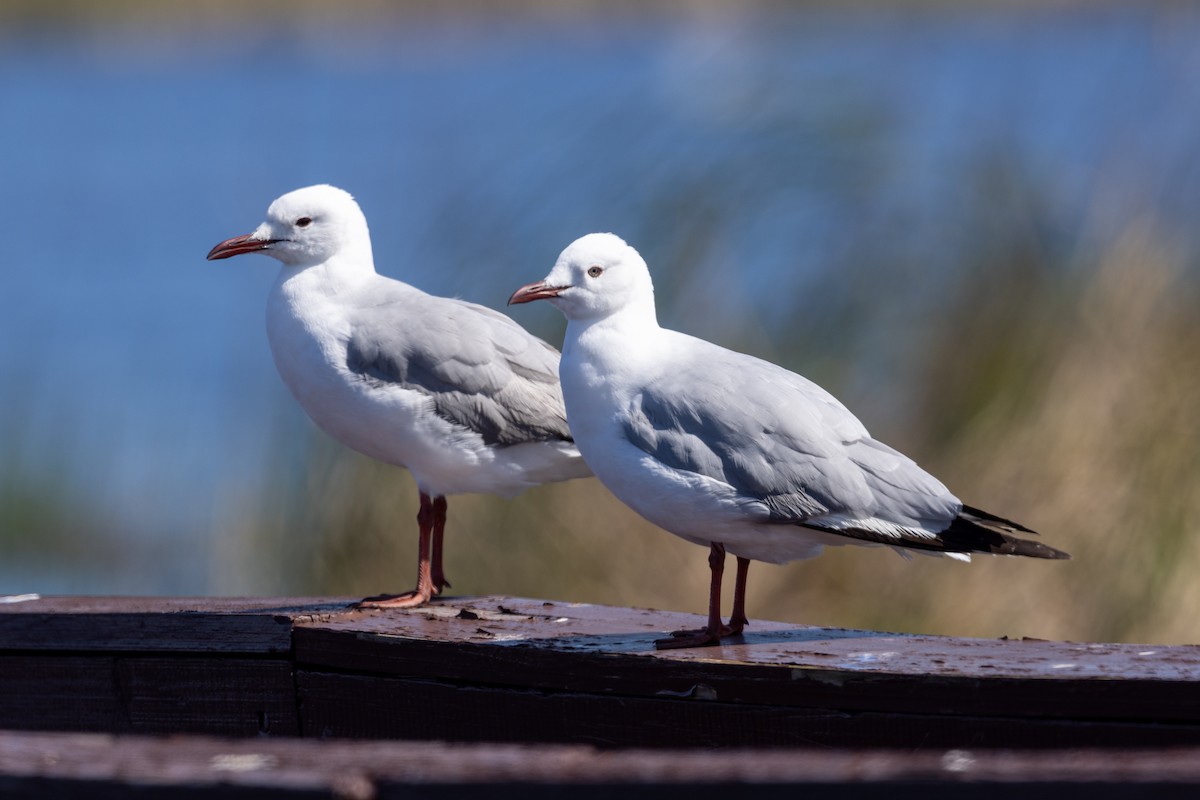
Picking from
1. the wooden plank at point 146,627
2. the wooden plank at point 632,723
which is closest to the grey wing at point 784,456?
the wooden plank at point 632,723

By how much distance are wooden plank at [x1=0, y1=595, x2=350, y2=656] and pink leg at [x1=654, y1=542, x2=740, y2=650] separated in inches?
29.8

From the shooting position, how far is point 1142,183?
529 centimetres

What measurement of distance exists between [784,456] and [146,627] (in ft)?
4.26

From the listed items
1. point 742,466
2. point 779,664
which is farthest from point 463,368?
point 779,664

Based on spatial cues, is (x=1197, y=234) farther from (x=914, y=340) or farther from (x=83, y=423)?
(x=83, y=423)

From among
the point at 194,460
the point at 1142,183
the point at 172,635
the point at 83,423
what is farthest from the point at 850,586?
the point at 83,423

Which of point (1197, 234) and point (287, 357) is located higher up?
point (1197, 234)

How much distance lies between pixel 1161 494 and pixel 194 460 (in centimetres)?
423

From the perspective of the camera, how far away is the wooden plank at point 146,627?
10.0ft

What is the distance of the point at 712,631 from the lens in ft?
9.78

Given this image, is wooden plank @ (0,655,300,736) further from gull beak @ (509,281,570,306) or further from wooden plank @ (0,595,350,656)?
gull beak @ (509,281,570,306)

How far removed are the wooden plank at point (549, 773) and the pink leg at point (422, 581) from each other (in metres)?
1.95

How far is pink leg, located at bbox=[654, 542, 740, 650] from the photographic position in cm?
288

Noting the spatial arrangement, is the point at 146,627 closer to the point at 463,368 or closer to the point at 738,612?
the point at 463,368
